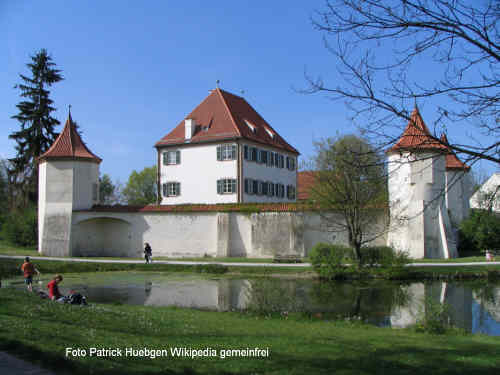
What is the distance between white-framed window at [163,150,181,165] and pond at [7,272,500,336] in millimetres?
16929

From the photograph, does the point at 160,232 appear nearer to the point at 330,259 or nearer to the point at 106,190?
the point at 330,259

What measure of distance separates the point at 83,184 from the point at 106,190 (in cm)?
3475

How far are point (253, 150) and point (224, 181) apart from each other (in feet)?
11.7

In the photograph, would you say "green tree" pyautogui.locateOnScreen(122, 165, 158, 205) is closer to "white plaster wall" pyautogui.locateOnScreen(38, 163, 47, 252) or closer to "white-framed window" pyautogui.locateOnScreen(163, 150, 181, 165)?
"white-framed window" pyautogui.locateOnScreen(163, 150, 181, 165)

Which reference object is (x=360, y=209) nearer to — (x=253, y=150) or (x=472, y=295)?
(x=472, y=295)

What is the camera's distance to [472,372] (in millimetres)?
6289

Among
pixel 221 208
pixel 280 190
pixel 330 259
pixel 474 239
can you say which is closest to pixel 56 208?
pixel 221 208

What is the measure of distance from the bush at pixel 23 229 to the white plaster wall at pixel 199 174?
9.87 metres

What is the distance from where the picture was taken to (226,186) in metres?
37.5

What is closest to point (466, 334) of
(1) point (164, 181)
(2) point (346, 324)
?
(2) point (346, 324)

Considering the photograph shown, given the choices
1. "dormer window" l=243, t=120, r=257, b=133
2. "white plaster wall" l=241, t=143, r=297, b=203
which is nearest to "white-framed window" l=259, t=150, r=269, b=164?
"white plaster wall" l=241, t=143, r=297, b=203

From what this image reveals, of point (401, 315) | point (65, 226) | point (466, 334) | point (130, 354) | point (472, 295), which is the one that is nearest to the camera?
point (130, 354)

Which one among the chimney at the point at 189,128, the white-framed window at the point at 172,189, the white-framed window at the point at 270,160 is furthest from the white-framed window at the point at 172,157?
Answer: the white-framed window at the point at 270,160

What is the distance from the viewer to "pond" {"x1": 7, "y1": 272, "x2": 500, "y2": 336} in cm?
1309
